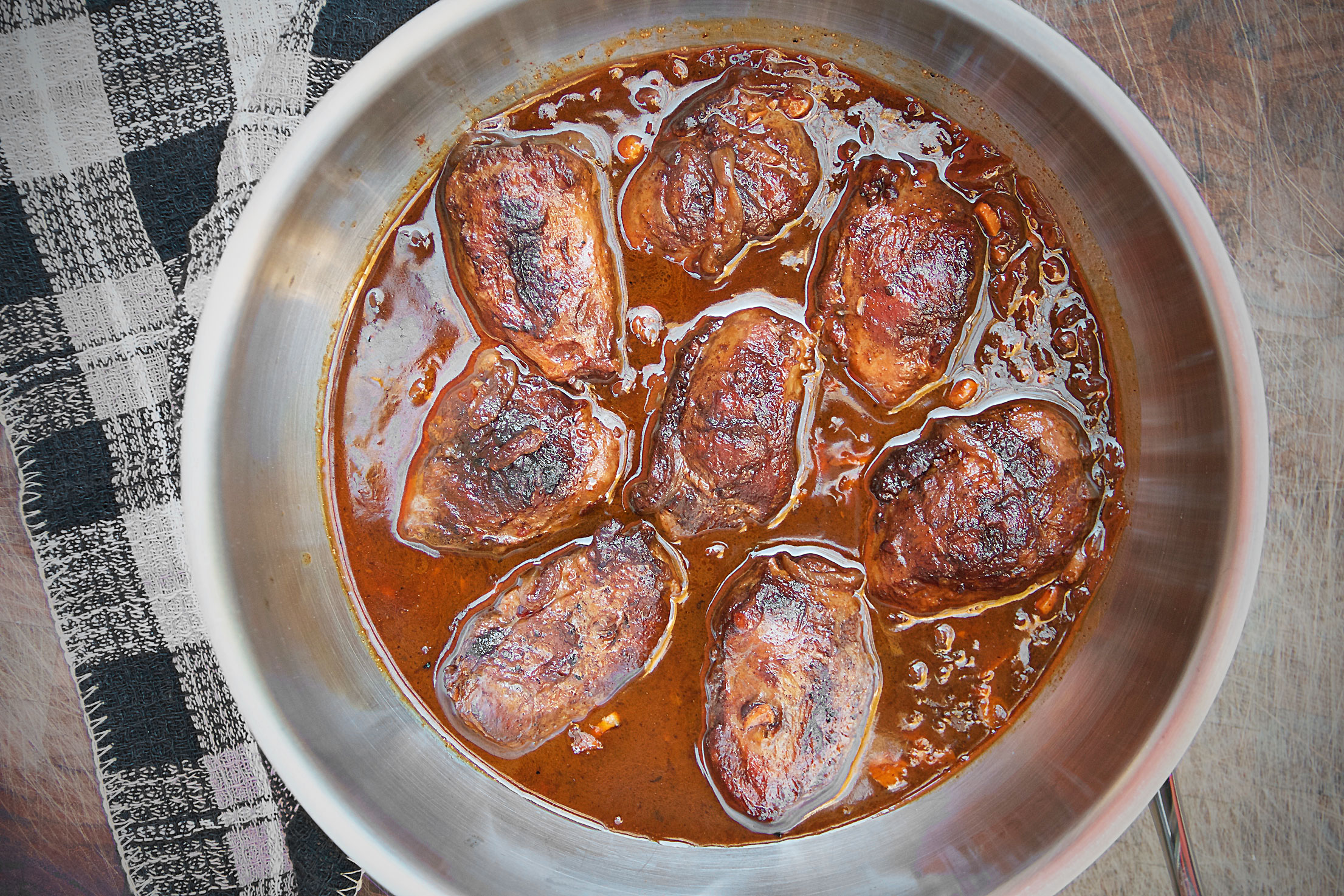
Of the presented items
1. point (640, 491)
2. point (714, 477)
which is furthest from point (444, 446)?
point (714, 477)

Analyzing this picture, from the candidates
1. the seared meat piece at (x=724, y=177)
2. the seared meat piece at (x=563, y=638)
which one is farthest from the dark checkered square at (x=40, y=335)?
the seared meat piece at (x=724, y=177)

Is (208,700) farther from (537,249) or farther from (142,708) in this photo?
(537,249)

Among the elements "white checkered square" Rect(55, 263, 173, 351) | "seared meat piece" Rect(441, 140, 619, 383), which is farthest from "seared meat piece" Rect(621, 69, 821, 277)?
"white checkered square" Rect(55, 263, 173, 351)

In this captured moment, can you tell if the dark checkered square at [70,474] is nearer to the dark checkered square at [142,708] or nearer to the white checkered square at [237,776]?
the dark checkered square at [142,708]

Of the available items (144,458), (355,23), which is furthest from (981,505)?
(144,458)

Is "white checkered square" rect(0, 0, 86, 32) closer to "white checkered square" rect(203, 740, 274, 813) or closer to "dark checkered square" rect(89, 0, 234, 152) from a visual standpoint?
"dark checkered square" rect(89, 0, 234, 152)

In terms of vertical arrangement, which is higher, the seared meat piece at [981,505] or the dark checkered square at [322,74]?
the dark checkered square at [322,74]
